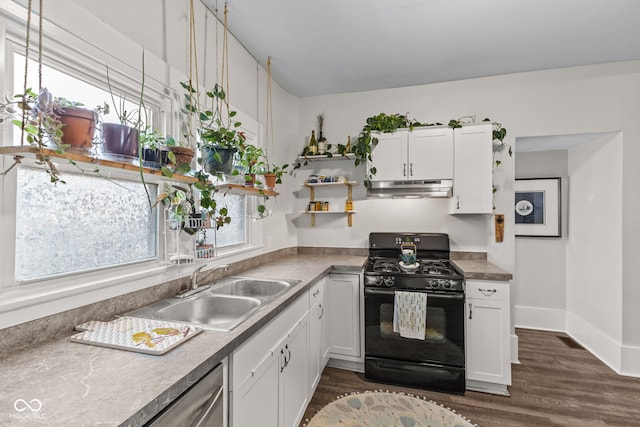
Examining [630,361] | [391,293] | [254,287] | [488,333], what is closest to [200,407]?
[254,287]

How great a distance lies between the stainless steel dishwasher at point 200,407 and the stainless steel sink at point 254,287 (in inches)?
36.0

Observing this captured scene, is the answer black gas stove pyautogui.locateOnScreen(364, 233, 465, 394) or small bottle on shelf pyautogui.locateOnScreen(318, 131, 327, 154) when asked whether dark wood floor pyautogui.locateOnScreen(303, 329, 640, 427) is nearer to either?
black gas stove pyautogui.locateOnScreen(364, 233, 465, 394)

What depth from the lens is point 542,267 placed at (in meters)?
3.62

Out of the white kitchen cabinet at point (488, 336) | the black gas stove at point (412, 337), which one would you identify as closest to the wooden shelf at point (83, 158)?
the black gas stove at point (412, 337)

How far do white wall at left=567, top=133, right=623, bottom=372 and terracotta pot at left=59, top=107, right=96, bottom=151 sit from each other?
383 centimetres

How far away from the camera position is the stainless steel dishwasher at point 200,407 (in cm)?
85

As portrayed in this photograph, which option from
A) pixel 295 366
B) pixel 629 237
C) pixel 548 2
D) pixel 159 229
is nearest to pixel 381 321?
pixel 295 366

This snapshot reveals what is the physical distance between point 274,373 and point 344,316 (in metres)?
1.22

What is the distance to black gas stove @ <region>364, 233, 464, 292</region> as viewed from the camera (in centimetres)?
238

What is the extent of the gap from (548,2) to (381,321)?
8.30 feet

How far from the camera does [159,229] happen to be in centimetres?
169

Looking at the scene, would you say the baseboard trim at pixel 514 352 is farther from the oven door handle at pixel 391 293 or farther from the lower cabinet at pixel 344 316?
the lower cabinet at pixel 344 316

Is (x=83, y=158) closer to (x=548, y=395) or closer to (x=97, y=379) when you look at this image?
(x=97, y=379)

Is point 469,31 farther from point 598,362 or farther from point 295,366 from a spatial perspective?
point 598,362
